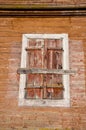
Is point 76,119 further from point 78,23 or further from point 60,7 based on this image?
point 60,7

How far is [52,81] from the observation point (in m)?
6.73

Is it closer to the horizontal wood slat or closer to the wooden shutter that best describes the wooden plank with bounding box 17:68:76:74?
the wooden shutter

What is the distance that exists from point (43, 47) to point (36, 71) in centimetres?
77

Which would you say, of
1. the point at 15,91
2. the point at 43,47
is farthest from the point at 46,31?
the point at 15,91

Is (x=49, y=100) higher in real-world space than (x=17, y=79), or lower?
lower

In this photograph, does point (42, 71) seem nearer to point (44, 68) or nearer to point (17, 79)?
point (44, 68)

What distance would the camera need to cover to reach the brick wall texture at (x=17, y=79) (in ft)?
20.7

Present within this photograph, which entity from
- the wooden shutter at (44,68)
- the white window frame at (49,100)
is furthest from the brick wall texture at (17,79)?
the wooden shutter at (44,68)

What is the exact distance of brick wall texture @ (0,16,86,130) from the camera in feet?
20.7

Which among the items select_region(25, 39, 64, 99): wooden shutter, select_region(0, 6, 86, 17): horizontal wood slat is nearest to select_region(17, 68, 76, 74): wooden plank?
select_region(25, 39, 64, 99): wooden shutter

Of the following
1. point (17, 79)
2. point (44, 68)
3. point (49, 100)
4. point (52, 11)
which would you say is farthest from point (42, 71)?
point (52, 11)

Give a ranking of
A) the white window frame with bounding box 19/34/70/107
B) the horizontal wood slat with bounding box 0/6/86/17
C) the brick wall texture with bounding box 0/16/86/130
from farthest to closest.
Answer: the horizontal wood slat with bounding box 0/6/86/17 < the white window frame with bounding box 19/34/70/107 < the brick wall texture with bounding box 0/16/86/130

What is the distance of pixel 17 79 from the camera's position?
22.3ft

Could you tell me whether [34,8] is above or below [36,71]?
above
